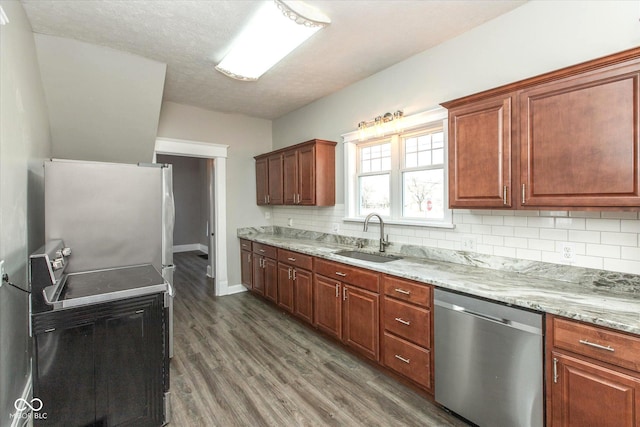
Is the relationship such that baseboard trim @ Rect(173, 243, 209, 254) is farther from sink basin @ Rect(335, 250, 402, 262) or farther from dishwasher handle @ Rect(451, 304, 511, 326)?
dishwasher handle @ Rect(451, 304, 511, 326)

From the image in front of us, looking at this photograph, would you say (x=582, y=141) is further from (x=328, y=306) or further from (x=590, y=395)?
(x=328, y=306)

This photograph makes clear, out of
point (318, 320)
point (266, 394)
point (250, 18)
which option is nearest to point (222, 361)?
point (266, 394)

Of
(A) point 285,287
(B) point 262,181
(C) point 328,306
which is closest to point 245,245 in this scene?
(B) point 262,181

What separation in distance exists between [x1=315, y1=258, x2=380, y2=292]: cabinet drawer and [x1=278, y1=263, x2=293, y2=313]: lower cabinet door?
62cm

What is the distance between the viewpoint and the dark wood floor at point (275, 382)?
2.11 m

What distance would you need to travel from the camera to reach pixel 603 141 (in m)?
1.65

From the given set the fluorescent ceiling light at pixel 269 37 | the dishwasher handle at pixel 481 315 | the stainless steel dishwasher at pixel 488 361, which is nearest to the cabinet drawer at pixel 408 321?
the stainless steel dishwasher at pixel 488 361

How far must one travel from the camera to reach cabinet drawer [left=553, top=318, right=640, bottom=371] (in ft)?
4.48

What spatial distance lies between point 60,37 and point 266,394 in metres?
3.43

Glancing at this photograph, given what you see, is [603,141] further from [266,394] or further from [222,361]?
A: [222,361]

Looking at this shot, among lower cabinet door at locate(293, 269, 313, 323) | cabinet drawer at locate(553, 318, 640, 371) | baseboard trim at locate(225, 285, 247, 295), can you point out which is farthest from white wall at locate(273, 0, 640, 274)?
baseboard trim at locate(225, 285, 247, 295)

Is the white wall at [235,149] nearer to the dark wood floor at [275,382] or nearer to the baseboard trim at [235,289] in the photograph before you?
the baseboard trim at [235,289]

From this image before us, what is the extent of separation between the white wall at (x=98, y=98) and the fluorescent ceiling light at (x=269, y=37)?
2.67 feet
